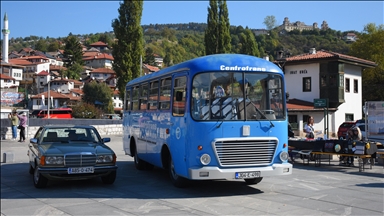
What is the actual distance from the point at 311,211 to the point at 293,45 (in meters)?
82.3

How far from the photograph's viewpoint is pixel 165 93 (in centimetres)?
1120

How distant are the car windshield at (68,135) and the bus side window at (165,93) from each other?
221cm

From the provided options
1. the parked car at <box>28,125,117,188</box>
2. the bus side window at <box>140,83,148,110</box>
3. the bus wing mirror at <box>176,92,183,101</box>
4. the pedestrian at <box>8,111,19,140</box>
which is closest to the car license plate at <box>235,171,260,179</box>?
the bus wing mirror at <box>176,92,183,101</box>

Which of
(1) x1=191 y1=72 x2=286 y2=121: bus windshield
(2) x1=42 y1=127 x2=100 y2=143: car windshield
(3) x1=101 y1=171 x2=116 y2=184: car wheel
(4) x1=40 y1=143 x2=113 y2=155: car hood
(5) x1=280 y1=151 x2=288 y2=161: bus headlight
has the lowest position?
(3) x1=101 y1=171 x2=116 y2=184: car wheel

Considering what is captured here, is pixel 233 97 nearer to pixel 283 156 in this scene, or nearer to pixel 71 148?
pixel 283 156

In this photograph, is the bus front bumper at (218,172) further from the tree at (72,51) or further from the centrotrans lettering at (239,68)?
the tree at (72,51)

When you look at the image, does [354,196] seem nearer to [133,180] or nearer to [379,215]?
[379,215]

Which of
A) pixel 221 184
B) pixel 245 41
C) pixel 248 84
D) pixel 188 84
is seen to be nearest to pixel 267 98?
pixel 248 84

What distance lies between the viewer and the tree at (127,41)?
51.8 metres

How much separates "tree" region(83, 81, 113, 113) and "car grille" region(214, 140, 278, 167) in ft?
256

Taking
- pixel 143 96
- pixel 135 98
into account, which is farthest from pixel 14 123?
pixel 143 96

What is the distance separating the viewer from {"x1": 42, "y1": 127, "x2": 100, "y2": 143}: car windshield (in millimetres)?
11641

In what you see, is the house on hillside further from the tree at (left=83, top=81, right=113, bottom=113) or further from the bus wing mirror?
the tree at (left=83, top=81, right=113, bottom=113)

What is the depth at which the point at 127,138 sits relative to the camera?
15.4 metres
